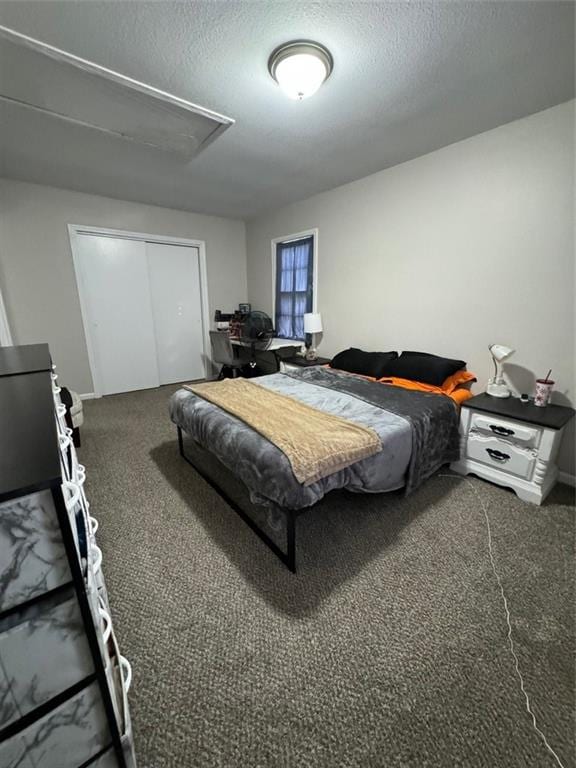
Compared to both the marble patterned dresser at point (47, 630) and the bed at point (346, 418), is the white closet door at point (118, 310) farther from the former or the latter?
the marble patterned dresser at point (47, 630)

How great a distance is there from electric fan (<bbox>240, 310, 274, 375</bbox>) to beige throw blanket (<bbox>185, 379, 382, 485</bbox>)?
2.06 meters

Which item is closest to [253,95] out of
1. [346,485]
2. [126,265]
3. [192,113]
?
[192,113]

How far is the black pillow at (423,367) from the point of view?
254 cm

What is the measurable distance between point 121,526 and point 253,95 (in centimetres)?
269

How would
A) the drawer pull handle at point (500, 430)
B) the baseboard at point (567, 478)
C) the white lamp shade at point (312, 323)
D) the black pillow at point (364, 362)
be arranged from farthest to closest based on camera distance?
the white lamp shade at point (312, 323) → the black pillow at point (364, 362) → the baseboard at point (567, 478) → the drawer pull handle at point (500, 430)

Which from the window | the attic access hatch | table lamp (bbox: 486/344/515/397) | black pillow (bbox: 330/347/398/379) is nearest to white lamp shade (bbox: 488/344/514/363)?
table lamp (bbox: 486/344/515/397)

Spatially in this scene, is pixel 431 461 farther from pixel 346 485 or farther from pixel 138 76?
A: pixel 138 76

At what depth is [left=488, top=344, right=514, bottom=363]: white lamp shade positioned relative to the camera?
2262mm

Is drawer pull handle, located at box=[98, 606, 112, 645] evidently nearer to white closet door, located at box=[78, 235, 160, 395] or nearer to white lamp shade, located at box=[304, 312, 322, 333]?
white lamp shade, located at box=[304, 312, 322, 333]

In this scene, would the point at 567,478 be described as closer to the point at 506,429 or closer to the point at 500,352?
the point at 506,429

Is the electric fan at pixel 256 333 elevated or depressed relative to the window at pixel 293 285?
depressed

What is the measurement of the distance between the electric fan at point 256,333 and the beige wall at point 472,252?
1147 millimetres

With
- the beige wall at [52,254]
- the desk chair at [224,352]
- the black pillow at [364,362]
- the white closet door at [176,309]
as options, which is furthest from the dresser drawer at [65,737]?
the white closet door at [176,309]

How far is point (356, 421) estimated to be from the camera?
1.90 meters
